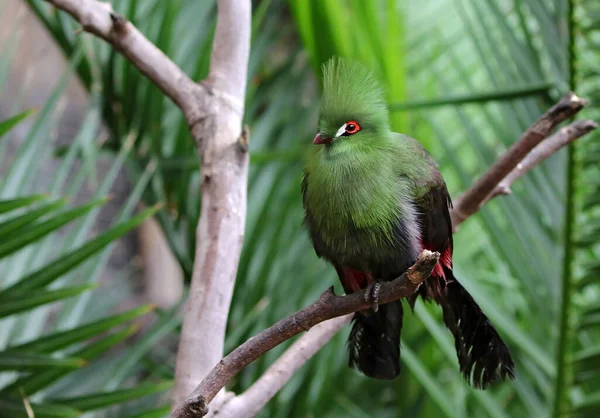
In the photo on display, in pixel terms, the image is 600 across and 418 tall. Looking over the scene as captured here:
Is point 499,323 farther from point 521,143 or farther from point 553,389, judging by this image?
point 521,143

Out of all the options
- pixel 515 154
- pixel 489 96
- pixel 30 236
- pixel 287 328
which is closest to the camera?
pixel 287 328

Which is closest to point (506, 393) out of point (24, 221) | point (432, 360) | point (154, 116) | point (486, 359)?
point (432, 360)

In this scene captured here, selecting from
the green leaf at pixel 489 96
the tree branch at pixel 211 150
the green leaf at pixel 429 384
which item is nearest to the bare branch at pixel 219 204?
the tree branch at pixel 211 150

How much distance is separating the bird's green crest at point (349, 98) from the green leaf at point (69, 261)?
42 centimetres

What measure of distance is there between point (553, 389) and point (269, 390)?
823 millimetres

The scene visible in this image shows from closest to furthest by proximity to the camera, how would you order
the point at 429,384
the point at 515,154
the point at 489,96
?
the point at 515,154, the point at 489,96, the point at 429,384

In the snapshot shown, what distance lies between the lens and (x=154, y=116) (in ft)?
5.50

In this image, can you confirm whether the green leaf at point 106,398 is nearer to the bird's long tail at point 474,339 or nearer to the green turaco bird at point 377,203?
the green turaco bird at point 377,203

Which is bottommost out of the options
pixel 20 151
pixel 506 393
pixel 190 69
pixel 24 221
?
pixel 506 393

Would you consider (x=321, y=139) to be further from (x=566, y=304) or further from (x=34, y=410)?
(x=566, y=304)

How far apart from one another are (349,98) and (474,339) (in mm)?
384

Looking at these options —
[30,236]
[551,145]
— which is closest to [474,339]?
[551,145]

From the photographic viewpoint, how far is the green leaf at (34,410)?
1.04 m

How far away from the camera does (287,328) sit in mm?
782
